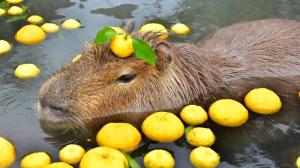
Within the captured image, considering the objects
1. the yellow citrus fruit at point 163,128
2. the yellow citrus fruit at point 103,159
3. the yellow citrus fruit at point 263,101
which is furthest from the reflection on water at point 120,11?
the yellow citrus fruit at point 103,159

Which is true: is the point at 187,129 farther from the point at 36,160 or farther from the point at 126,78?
the point at 36,160

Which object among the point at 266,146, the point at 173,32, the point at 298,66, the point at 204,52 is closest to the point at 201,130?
the point at 266,146

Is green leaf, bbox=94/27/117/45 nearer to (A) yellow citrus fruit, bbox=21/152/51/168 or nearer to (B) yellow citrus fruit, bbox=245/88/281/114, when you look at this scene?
(A) yellow citrus fruit, bbox=21/152/51/168

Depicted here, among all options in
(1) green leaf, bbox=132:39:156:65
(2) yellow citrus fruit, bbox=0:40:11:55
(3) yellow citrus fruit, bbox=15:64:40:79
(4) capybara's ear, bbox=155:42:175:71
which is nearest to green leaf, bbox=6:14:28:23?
(2) yellow citrus fruit, bbox=0:40:11:55

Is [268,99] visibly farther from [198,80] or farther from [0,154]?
[0,154]

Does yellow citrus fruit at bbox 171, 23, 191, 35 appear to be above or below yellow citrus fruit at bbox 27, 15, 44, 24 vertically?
above

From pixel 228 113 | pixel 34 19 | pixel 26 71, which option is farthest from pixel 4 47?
pixel 228 113
